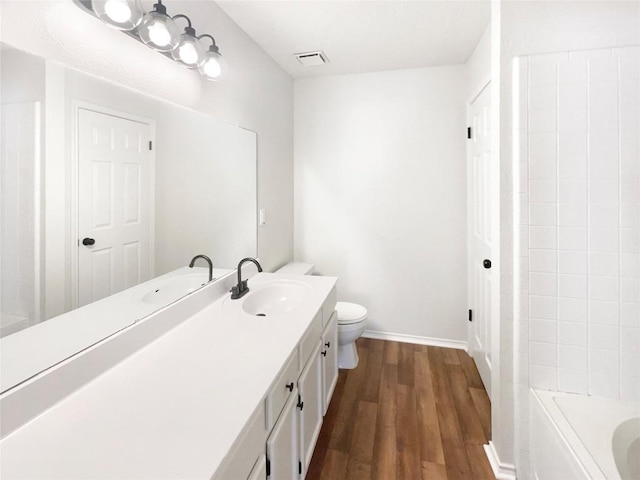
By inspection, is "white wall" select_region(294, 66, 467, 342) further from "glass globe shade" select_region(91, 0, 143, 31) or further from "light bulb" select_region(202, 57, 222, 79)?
A: "glass globe shade" select_region(91, 0, 143, 31)

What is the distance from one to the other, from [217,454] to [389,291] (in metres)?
2.39

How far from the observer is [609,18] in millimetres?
1347

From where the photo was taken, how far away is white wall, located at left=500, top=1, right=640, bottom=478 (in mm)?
1352

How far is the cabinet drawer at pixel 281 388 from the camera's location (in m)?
1.00

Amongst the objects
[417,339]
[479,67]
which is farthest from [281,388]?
[479,67]

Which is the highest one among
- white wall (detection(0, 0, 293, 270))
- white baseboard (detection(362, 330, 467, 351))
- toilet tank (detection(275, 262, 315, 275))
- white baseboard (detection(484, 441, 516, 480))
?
white wall (detection(0, 0, 293, 270))

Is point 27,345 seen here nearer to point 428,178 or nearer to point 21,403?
point 21,403

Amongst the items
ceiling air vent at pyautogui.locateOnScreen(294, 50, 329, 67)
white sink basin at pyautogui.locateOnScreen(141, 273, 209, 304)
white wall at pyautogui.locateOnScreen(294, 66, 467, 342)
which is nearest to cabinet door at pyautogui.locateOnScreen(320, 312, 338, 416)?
white sink basin at pyautogui.locateOnScreen(141, 273, 209, 304)

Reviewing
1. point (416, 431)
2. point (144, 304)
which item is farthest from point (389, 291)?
point (144, 304)

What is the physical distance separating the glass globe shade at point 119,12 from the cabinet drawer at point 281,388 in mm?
1333

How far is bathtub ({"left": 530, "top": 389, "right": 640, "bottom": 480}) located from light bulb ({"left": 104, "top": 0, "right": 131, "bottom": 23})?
2.17 meters

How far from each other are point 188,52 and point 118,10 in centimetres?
38

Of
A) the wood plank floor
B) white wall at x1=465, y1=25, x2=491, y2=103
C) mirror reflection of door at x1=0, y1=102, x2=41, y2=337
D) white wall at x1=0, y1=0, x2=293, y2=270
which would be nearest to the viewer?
mirror reflection of door at x1=0, y1=102, x2=41, y2=337

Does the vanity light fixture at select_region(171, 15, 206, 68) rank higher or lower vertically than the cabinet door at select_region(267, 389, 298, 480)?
higher
